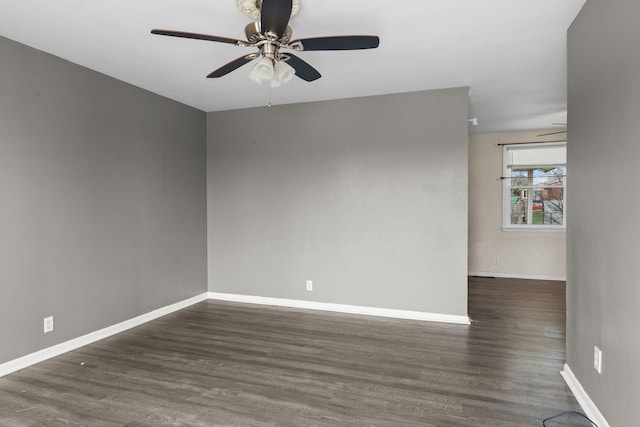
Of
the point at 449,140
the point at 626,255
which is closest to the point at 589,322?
the point at 626,255

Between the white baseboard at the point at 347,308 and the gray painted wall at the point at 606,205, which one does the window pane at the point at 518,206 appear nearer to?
the white baseboard at the point at 347,308

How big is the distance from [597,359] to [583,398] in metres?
0.37

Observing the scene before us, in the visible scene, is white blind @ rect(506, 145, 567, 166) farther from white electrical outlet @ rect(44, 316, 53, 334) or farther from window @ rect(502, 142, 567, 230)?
white electrical outlet @ rect(44, 316, 53, 334)

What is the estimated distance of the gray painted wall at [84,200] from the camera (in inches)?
112

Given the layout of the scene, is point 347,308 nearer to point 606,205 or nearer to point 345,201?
point 345,201

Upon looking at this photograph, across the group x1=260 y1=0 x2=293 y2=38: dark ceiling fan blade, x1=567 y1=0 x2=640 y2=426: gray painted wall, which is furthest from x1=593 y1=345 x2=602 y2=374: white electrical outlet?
x1=260 y1=0 x2=293 y2=38: dark ceiling fan blade

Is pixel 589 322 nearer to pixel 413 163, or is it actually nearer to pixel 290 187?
pixel 413 163

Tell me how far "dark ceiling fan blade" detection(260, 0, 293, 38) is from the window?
5584 mm

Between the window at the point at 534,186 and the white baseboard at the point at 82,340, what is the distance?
5423mm

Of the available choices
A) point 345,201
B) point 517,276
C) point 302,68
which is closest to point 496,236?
point 517,276

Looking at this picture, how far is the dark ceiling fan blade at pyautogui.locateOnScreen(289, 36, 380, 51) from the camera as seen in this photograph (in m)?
2.04

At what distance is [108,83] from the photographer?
142 inches

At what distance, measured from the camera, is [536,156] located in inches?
249

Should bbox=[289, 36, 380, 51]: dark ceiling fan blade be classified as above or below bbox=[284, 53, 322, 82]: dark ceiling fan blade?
below
